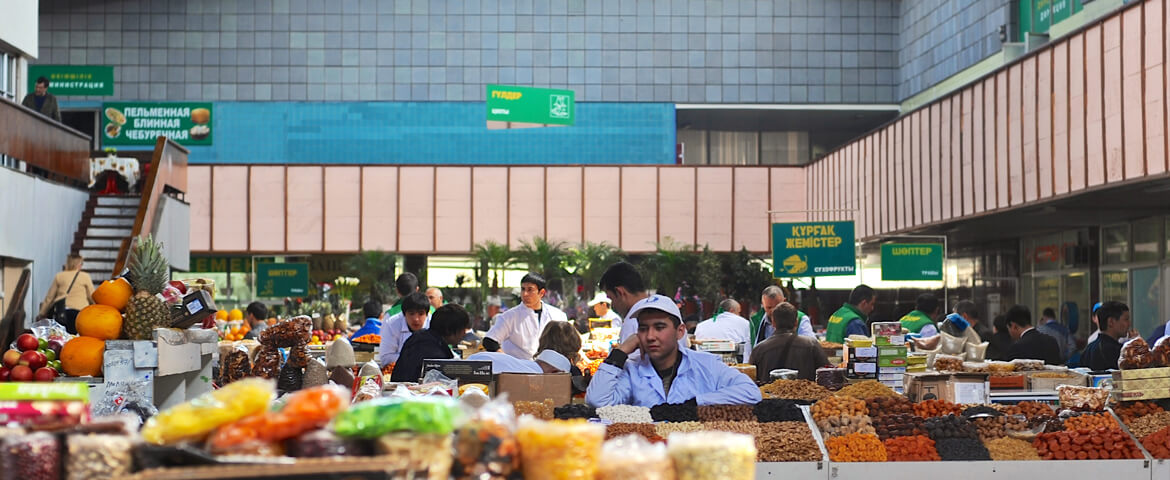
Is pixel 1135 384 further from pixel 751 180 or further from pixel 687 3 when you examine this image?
Answer: pixel 687 3

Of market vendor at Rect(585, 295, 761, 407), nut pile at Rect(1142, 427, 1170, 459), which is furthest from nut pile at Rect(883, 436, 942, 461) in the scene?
nut pile at Rect(1142, 427, 1170, 459)

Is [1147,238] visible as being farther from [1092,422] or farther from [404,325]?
[1092,422]

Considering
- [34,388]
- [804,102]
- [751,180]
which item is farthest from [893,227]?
[34,388]

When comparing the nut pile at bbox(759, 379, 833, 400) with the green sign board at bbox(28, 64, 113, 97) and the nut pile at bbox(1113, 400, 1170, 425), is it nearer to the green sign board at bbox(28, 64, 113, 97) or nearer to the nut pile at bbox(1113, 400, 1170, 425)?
the nut pile at bbox(1113, 400, 1170, 425)

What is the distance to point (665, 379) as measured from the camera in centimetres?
677

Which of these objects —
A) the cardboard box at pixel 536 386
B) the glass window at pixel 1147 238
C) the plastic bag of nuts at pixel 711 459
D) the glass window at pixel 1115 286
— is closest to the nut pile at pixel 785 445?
the cardboard box at pixel 536 386

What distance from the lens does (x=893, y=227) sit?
83.8ft

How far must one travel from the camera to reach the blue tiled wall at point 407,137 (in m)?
40.8

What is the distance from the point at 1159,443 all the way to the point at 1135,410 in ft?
2.08

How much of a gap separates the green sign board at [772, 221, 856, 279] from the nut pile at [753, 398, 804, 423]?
1095 cm

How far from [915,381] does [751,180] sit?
2657 cm

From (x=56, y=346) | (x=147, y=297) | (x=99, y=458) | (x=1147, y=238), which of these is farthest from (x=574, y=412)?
(x=1147, y=238)

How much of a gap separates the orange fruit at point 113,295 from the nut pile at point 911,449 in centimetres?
417

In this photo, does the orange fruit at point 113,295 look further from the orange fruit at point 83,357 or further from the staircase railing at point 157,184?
the staircase railing at point 157,184
